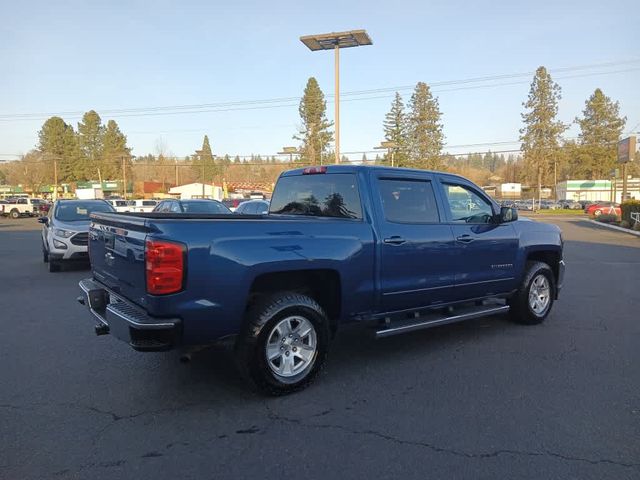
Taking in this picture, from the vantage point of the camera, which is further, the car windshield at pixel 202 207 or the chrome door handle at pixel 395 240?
the car windshield at pixel 202 207

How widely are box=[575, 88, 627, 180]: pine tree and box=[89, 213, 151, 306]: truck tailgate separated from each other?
3460 inches

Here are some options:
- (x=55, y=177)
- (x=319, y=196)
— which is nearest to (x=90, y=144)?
(x=55, y=177)

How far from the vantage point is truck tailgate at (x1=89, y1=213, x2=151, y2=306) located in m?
3.63

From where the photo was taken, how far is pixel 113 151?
83.9 metres

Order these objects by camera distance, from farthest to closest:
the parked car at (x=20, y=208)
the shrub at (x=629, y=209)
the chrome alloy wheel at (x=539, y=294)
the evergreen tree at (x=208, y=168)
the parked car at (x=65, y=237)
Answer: the evergreen tree at (x=208, y=168) < the parked car at (x=20, y=208) < the shrub at (x=629, y=209) < the parked car at (x=65, y=237) < the chrome alloy wheel at (x=539, y=294)

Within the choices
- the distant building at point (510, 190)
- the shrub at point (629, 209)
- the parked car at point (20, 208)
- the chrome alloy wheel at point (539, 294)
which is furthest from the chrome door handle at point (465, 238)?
the distant building at point (510, 190)

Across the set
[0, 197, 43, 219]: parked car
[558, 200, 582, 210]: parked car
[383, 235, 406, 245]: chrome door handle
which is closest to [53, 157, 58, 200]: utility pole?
[0, 197, 43, 219]: parked car

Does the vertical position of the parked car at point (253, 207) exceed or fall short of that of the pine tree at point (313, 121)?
it falls short

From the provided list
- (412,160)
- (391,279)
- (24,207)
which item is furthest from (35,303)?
(412,160)

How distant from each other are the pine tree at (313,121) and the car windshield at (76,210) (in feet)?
182

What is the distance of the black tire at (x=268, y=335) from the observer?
3.88 m

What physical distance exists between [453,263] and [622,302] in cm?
433

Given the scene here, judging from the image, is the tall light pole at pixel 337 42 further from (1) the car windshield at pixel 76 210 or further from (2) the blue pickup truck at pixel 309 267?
(2) the blue pickup truck at pixel 309 267

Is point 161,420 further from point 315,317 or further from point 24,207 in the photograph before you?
point 24,207
